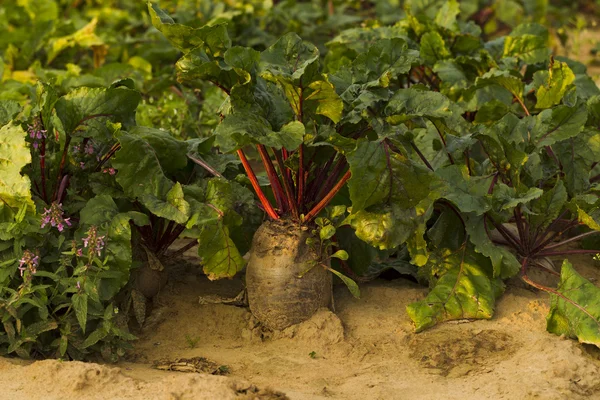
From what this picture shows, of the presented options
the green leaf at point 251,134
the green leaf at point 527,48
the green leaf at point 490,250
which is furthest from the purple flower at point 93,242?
the green leaf at point 527,48

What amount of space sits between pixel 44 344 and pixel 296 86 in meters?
1.44

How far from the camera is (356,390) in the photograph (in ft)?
11.2

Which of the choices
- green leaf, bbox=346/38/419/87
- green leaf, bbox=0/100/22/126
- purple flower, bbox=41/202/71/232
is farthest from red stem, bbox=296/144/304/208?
green leaf, bbox=0/100/22/126

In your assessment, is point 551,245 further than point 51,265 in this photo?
Yes

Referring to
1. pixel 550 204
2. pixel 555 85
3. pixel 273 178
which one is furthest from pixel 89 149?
pixel 555 85

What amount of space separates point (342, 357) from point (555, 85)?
1.86 metres

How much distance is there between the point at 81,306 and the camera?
345cm

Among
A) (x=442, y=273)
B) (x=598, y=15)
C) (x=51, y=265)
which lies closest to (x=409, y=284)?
(x=442, y=273)

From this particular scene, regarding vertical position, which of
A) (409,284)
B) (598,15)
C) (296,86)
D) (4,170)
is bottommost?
(598,15)

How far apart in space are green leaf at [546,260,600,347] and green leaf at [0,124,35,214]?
220 cm

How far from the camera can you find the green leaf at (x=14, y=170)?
3527 mm

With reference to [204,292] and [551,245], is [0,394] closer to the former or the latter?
[204,292]

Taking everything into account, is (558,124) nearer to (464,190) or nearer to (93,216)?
→ (464,190)

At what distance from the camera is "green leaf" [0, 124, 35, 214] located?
353 centimetres
